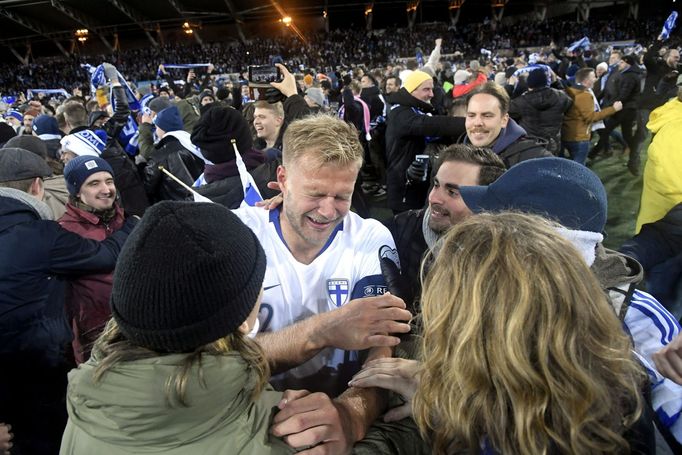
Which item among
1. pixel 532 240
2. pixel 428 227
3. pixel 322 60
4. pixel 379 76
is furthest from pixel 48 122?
pixel 322 60

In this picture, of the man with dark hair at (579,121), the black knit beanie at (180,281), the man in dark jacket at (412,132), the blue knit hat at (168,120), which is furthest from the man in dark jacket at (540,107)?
the black knit beanie at (180,281)

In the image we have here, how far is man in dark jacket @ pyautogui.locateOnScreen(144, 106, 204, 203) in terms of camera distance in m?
4.00

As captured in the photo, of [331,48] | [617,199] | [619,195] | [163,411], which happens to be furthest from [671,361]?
[331,48]

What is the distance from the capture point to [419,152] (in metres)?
4.41

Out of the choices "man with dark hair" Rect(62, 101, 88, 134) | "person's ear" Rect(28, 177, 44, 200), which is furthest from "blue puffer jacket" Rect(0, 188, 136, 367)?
"man with dark hair" Rect(62, 101, 88, 134)

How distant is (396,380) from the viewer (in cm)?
122

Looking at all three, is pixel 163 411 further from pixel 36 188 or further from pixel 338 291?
pixel 36 188

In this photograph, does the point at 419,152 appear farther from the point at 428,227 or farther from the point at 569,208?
the point at 569,208

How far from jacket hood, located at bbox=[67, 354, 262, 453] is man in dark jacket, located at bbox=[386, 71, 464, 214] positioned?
3090 mm

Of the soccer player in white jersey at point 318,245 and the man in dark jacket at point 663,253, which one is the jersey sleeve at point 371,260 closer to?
the soccer player in white jersey at point 318,245

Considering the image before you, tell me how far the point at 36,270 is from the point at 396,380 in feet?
6.42

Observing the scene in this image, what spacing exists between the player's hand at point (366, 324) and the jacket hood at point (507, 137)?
7.36 ft

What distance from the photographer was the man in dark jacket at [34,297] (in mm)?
2104

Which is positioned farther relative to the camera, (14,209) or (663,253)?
(663,253)
